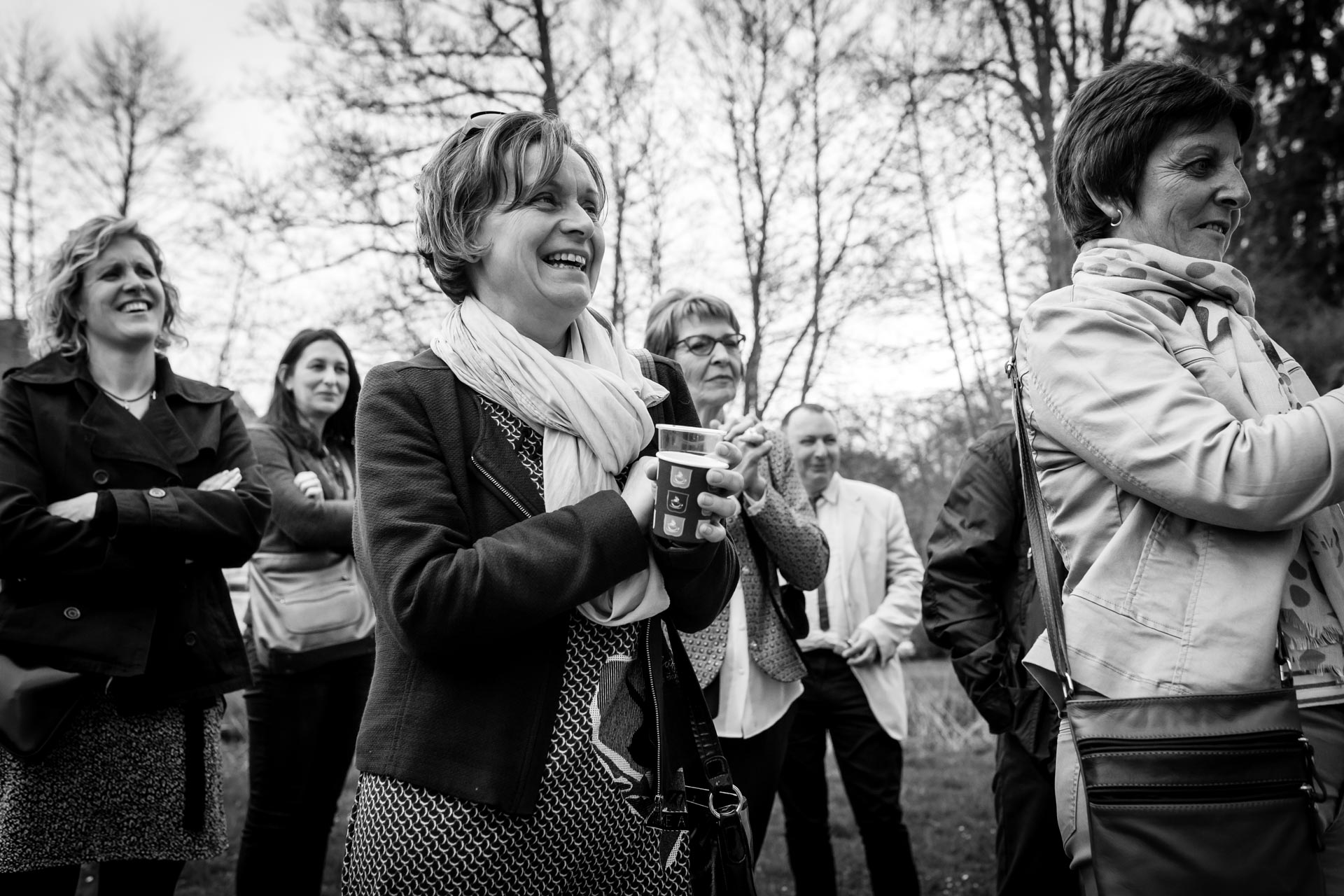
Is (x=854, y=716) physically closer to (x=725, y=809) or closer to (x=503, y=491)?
(x=725, y=809)

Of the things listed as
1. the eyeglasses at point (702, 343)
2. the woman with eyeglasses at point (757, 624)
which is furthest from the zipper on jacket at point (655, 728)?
the eyeglasses at point (702, 343)

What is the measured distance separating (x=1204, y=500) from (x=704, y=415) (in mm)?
2255

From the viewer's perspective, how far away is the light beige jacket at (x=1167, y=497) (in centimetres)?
153

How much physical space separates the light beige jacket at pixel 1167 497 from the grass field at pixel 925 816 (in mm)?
3683

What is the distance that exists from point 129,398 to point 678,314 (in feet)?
6.10

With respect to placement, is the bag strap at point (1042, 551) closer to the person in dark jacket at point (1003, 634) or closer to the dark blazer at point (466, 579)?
the dark blazer at point (466, 579)

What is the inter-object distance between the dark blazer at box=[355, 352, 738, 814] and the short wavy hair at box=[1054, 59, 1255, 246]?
110cm

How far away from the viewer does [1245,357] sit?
5.73 ft

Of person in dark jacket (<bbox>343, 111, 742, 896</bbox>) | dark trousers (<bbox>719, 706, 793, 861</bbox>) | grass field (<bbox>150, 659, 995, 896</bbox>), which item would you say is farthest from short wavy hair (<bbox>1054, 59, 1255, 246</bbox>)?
grass field (<bbox>150, 659, 995, 896</bbox>)

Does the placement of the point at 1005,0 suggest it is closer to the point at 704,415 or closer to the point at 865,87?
Answer: the point at 865,87

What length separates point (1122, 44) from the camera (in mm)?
9758

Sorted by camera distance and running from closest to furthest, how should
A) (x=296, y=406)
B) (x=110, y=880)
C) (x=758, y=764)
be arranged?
(x=110, y=880) < (x=758, y=764) < (x=296, y=406)

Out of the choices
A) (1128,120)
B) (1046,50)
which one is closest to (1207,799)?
(1128,120)

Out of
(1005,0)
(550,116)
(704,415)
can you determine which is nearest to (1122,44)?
(1005,0)
